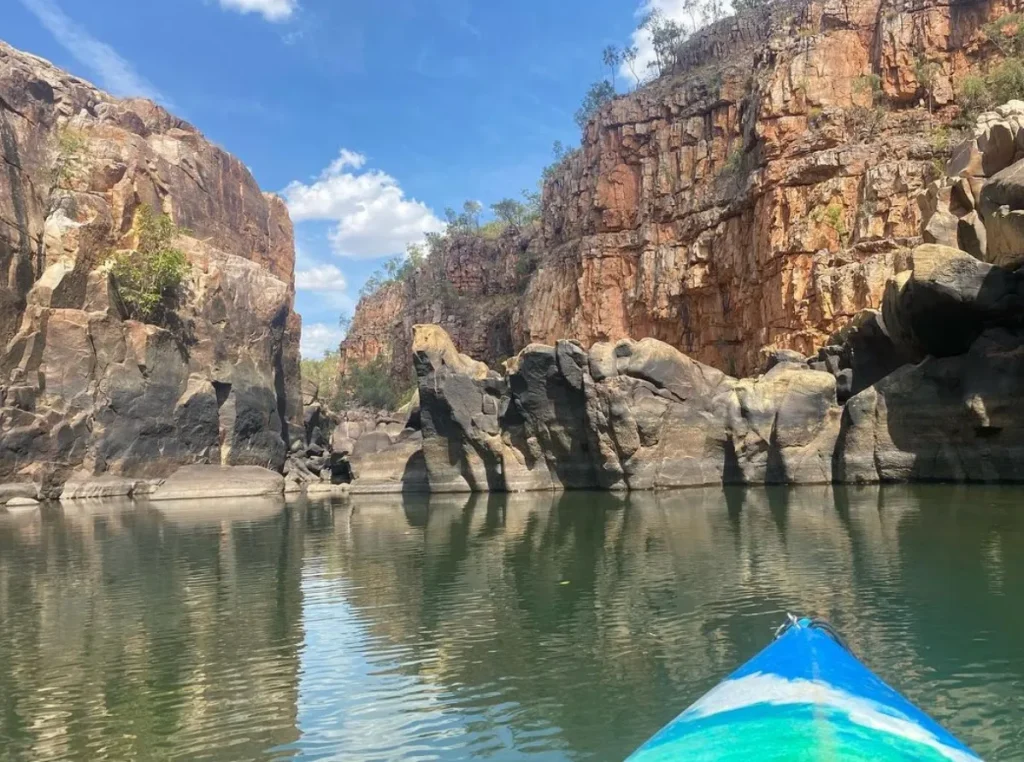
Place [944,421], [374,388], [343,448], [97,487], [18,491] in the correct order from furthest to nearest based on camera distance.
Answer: [374,388]
[343,448]
[97,487]
[18,491]
[944,421]

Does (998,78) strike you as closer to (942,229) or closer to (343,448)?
(942,229)

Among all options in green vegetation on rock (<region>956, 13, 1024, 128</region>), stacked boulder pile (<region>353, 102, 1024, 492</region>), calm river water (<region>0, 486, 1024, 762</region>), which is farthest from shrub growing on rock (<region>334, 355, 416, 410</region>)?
calm river water (<region>0, 486, 1024, 762</region>)

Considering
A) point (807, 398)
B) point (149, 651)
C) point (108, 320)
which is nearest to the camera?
point (149, 651)

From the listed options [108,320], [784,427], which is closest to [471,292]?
[108,320]

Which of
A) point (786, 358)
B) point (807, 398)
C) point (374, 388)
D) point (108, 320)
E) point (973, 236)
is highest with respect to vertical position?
point (108, 320)

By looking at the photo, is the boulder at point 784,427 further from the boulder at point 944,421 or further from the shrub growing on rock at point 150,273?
the shrub growing on rock at point 150,273

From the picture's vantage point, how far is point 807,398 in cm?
2708

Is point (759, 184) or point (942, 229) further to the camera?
point (759, 184)

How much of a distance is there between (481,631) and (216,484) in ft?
104

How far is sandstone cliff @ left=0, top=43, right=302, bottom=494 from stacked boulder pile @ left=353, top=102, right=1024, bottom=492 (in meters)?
13.2

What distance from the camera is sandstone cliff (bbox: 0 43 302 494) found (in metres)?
40.3

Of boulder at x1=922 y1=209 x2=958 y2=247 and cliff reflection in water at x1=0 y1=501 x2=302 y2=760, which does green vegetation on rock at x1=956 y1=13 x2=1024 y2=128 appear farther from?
cliff reflection in water at x1=0 y1=501 x2=302 y2=760

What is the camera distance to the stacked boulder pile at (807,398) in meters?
22.5

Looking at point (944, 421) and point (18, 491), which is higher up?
point (944, 421)
